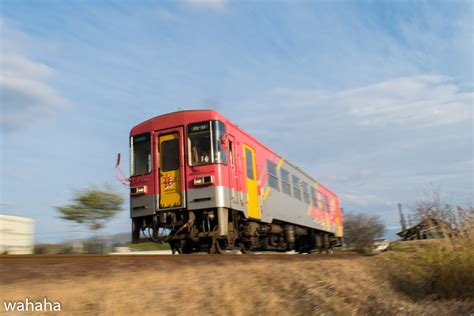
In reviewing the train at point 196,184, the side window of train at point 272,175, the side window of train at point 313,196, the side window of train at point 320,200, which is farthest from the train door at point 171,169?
the side window of train at point 320,200

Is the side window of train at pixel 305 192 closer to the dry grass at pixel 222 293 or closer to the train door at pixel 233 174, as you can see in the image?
the train door at pixel 233 174

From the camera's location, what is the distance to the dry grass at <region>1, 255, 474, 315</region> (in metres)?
3.44

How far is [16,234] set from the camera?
15.7 metres

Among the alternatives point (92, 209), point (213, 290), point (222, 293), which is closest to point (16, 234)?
point (92, 209)

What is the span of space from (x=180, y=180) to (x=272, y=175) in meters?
4.09

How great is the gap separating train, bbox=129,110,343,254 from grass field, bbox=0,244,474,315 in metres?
2.91

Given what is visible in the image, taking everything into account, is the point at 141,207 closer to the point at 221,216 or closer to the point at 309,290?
the point at 221,216

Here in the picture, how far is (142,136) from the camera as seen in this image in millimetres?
10250

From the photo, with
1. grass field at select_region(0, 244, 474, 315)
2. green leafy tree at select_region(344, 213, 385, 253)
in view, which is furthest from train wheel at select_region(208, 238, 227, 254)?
green leafy tree at select_region(344, 213, 385, 253)

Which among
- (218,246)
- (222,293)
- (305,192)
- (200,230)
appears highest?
(305,192)

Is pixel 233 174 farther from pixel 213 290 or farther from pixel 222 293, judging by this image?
pixel 222 293

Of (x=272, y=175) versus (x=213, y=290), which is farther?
(x=272, y=175)

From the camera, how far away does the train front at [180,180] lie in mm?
8992

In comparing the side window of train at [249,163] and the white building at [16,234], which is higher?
the side window of train at [249,163]
